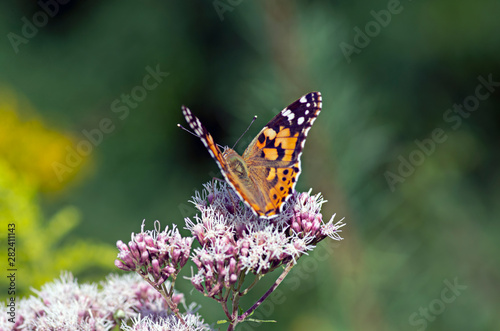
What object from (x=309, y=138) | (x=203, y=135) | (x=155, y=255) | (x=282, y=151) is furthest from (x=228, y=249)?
(x=309, y=138)

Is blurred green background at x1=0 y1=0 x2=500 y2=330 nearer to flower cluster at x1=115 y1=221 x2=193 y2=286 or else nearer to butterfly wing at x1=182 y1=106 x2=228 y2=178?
flower cluster at x1=115 y1=221 x2=193 y2=286

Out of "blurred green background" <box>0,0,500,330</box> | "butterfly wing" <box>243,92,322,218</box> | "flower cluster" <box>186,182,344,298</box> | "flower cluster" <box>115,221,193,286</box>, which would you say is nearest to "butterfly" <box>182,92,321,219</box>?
"butterfly wing" <box>243,92,322,218</box>

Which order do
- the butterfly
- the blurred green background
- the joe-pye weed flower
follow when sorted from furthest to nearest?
the blurred green background → the butterfly → the joe-pye weed flower

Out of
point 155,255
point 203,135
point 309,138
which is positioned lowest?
point 155,255

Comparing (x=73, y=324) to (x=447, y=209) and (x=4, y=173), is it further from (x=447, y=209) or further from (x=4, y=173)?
(x=447, y=209)

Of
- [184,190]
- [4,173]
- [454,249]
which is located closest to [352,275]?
[454,249]

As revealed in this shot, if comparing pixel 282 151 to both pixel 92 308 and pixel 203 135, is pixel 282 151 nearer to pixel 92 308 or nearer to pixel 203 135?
pixel 203 135

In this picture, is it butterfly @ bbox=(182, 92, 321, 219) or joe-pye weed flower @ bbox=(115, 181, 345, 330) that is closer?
joe-pye weed flower @ bbox=(115, 181, 345, 330)
